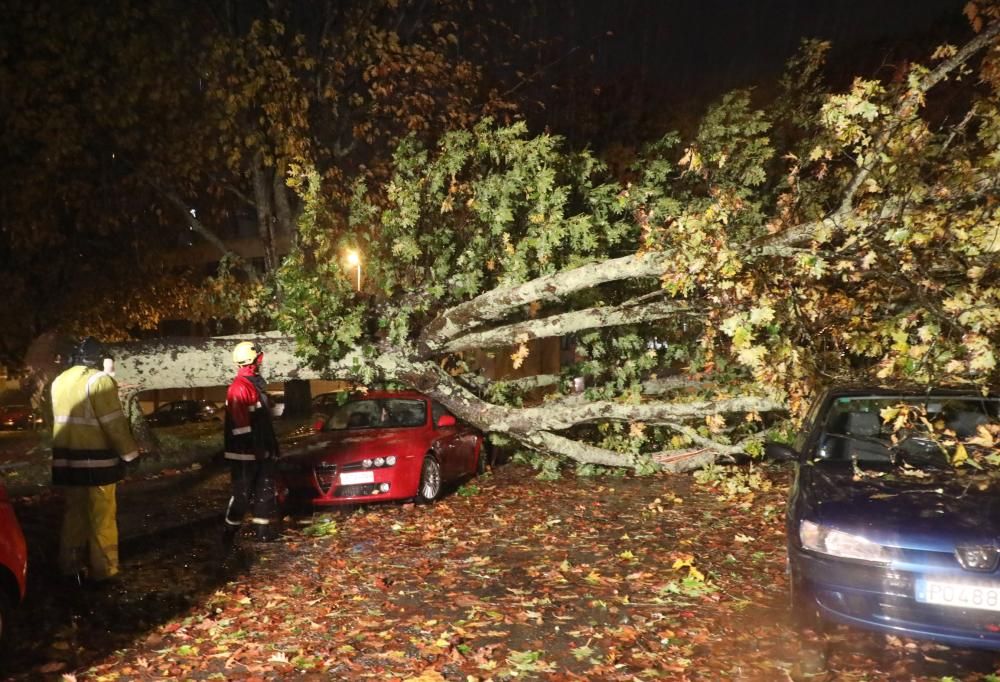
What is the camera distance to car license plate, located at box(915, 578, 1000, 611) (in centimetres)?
419

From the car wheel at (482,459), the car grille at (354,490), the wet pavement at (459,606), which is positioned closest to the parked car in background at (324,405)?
the car wheel at (482,459)

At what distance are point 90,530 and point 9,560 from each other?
1767 mm

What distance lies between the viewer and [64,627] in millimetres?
5324

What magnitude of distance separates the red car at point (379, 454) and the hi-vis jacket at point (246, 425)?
148 cm

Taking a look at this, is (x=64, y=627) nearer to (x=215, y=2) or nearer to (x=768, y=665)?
(x=768, y=665)

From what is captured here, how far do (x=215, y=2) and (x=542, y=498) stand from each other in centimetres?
1185

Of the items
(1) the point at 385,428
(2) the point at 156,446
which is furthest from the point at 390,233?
(2) the point at 156,446

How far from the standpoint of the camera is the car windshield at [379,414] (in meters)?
9.98

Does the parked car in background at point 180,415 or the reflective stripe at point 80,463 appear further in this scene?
the parked car in background at point 180,415

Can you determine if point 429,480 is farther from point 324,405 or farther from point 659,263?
point 324,405

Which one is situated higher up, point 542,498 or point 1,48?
point 1,48

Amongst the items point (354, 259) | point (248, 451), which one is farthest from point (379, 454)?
point (354, 259)

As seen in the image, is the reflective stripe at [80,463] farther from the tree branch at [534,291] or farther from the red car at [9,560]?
the tree branch at [534,291]

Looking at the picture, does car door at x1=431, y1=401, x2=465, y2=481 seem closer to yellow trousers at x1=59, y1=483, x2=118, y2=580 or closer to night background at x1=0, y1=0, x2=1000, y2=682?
night background at x1=0, y1=0, x2=1000, y2=682
